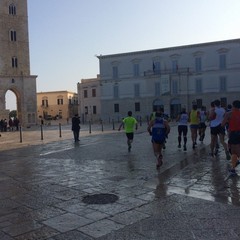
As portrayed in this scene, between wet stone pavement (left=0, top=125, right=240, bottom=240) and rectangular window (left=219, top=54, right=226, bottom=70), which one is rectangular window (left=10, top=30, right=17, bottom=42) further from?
wet stone pavement (left=0, top=125, right=240, bottom=240)

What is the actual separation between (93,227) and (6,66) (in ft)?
162

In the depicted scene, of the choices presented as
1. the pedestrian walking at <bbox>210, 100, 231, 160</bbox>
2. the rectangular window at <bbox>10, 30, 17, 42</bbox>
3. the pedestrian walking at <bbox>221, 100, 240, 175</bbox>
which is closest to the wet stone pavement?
the pedestrian walking at <bbox>221, 100, 240, 175</bbox>

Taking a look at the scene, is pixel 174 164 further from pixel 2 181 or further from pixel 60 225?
pixel 60 225

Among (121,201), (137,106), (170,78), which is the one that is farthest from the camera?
(137,106)

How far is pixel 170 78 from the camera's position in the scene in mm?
51156

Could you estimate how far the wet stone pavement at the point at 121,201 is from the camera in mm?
4742

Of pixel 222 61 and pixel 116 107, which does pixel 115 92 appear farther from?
pixel 222 61

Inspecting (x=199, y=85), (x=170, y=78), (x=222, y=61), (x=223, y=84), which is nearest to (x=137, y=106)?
(x=170, y=78)

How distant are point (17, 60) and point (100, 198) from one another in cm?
4844

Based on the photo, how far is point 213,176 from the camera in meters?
8.01

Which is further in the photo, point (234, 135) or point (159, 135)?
point (159, 135)

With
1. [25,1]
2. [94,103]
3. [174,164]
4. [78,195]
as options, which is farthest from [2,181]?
[94,103]

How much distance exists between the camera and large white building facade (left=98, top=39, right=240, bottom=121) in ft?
160

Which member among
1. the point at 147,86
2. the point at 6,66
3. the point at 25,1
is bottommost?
the point at 147,86
